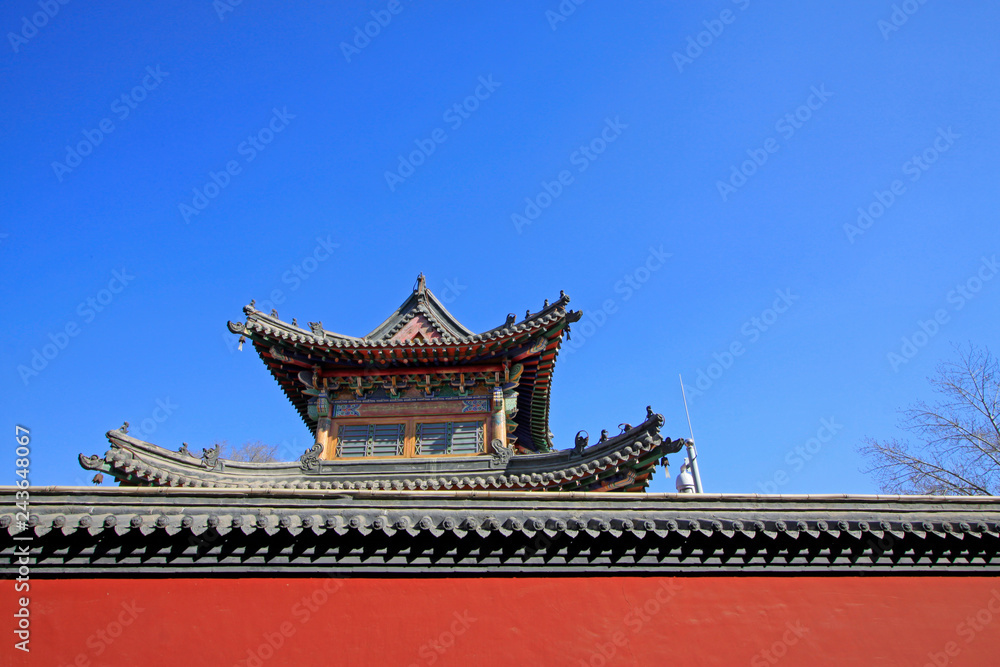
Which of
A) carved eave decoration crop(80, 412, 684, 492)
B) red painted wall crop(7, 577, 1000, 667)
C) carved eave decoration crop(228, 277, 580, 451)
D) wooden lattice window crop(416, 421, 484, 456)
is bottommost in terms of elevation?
red painted wall crop(7, 577, 1000, 667)

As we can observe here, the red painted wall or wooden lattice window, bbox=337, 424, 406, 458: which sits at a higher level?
wooden lattice window, bbox=337, 424, 406, 458

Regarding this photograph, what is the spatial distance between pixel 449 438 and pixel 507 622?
21.3ft

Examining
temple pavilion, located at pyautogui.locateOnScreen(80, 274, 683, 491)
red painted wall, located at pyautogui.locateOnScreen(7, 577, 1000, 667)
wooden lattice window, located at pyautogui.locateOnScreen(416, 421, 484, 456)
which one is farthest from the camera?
wooden lattice window, located at pyautogui.locateOnScreen(416, 421, 484, 456)

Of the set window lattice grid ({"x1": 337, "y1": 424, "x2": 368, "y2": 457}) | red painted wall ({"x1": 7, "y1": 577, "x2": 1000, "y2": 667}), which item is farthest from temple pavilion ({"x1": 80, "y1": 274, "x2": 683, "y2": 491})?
red painted wall ({"x1": 7, "y1": 577, "x2": 1000, "y2": 667})

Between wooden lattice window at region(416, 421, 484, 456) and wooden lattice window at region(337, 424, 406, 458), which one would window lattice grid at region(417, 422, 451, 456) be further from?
wooden lattice window at region(337, 424, 406, 458)

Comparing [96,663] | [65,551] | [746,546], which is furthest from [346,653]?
[746,546]

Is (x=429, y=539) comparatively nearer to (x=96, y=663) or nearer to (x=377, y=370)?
(x=96, y=663)

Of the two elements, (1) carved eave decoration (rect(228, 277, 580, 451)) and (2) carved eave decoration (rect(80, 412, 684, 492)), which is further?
(1) carved eave decoration (rect(228, 277, 580, 451))

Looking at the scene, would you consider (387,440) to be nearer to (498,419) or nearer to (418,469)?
(418,469)

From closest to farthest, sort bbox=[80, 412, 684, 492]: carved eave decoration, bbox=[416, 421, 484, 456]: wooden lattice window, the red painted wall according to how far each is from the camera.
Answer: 1. the red painted wall
2. bbox=[80, 412, 684, 492]: carved eave decoration
3. bbox=[416, 421, 484, 456]: wooden lattice window

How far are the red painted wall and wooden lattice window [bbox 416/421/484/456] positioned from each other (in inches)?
240

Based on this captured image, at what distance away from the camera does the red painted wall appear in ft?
16.1

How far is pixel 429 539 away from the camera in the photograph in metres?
5.27

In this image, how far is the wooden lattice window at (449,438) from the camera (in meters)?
11.3
